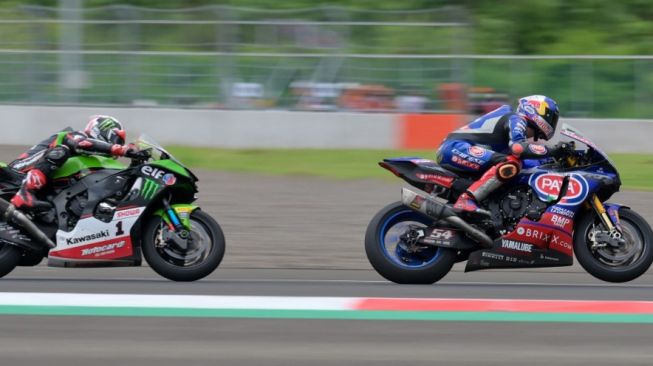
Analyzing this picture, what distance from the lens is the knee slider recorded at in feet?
32.0

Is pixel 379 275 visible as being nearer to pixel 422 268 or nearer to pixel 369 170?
pixel 422 268

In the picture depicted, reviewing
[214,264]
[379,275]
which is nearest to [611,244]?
[379,275]

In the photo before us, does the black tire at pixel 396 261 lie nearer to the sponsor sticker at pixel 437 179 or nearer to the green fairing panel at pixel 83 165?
the sponsor sticker at pixel 437 179

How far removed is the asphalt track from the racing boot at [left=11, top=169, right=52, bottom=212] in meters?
0.58

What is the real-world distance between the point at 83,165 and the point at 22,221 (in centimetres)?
68

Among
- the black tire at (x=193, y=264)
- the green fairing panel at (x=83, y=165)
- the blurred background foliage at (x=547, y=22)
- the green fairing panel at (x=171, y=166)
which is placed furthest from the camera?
the blurred background foliage at (x=547, y=22)

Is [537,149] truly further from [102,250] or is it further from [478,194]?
[102,250]

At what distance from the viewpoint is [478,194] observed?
9.72m

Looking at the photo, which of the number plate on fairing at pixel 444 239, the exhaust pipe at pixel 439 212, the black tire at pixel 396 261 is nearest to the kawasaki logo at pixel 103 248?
the black tire at pixel 396 261

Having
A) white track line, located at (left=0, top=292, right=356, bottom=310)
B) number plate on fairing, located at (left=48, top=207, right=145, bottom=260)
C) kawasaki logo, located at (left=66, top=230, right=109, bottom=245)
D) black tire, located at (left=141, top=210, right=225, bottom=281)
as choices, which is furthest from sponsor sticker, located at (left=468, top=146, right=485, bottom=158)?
kawasaki logo, located at (left=66, top=230, right=109, bottom=245)

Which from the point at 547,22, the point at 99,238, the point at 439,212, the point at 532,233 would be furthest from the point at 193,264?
the point at 547,22

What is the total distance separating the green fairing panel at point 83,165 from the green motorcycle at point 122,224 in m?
0.01

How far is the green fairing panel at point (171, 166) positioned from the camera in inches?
386

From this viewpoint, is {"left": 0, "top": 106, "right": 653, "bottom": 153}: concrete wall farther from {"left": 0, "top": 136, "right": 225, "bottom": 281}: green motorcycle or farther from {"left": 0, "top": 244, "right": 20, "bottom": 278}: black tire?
{"left": 0, "top": 244, "right": 20, "bottom": 278}: black tire
